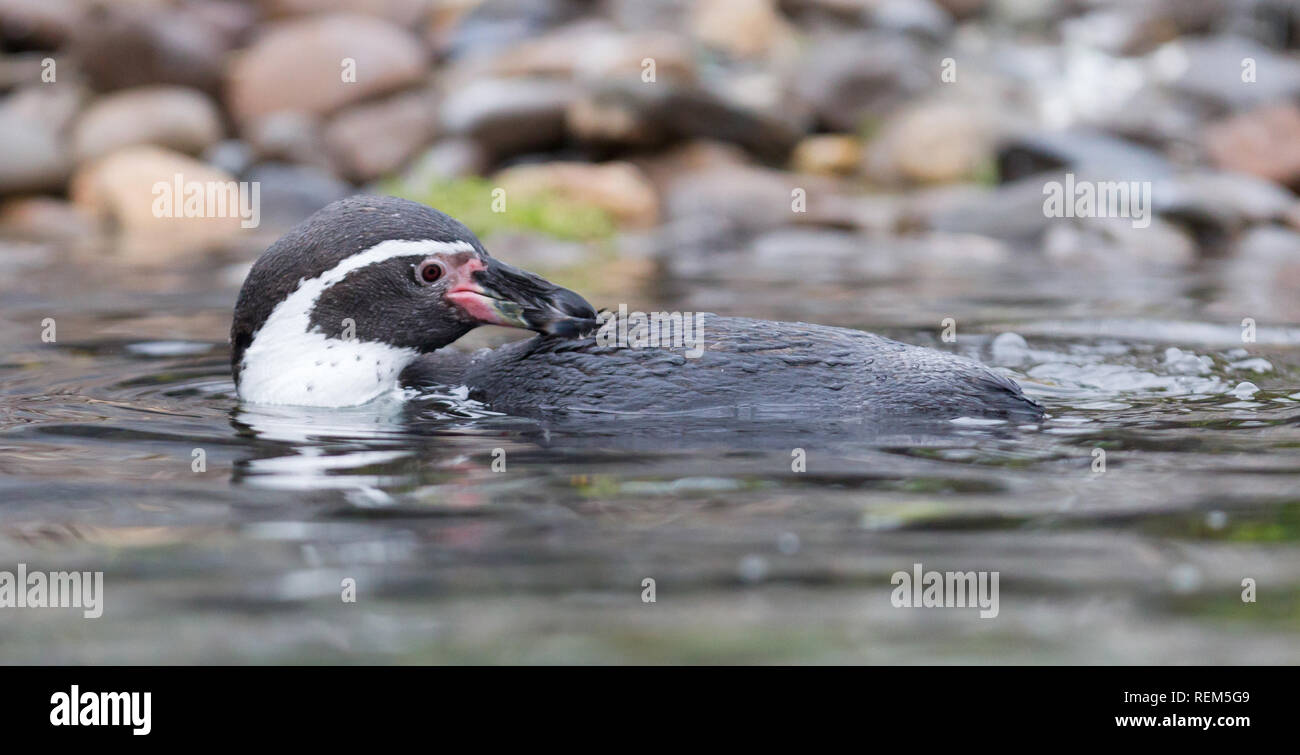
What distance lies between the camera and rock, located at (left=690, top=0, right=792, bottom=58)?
22062 mm

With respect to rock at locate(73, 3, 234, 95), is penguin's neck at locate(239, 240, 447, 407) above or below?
below

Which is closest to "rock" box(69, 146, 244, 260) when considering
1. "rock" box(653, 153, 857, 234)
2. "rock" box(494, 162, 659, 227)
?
"rock" box(494, 162, 659, 227)

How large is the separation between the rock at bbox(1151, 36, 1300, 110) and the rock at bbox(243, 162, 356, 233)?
38.8 ft

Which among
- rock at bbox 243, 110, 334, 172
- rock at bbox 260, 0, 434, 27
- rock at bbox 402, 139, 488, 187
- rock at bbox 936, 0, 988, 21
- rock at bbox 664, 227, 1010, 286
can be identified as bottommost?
rock at bbox 664, 227, 1010, 286

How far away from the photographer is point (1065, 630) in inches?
134

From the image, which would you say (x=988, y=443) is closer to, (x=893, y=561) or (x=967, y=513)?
(x=967, y=513)

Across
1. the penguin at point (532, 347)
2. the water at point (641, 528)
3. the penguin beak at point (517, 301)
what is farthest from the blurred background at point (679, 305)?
the penguin beak at point (517, 301)

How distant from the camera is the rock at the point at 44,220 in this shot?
1689cm

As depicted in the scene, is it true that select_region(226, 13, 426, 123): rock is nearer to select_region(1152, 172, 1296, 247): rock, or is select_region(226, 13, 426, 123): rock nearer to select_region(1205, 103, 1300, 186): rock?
select_region(1152, 172, 1296, 247): rock

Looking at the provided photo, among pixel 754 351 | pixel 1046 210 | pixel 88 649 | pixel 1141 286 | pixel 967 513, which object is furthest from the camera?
pixel 1046 210

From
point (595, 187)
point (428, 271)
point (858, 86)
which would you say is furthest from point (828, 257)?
point (428, 271)

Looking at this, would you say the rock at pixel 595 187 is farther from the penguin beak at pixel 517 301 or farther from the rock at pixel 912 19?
the penguin beak at pixel 517 301
